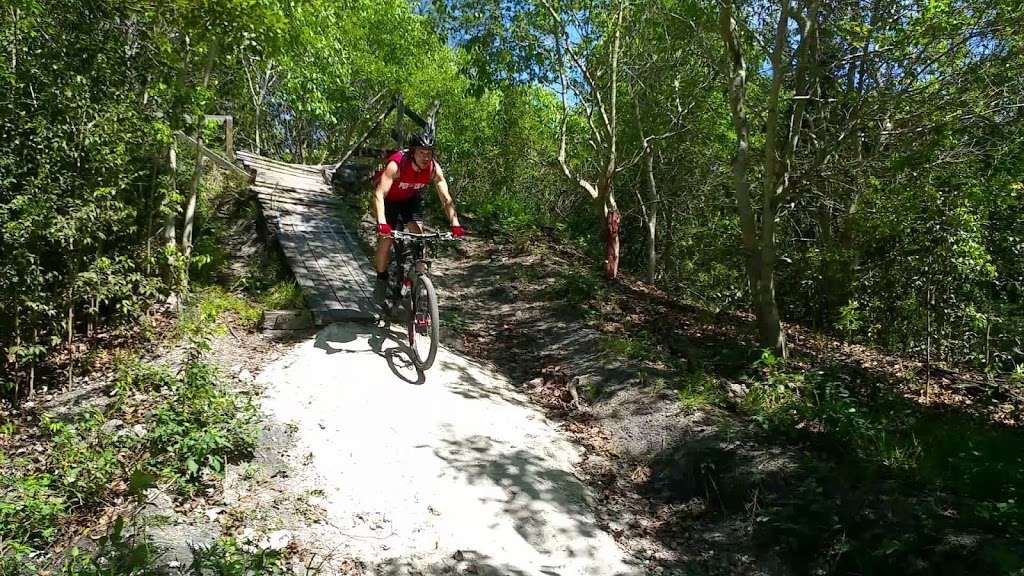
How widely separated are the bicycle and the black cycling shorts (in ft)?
0.60

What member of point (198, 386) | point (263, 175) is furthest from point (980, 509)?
point (263, 175)

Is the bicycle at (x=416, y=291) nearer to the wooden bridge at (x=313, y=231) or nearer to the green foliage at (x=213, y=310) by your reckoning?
the wooden bridge at (x=313, y=231)

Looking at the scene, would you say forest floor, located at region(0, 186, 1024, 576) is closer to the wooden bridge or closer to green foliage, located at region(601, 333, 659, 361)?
green foliage, located at region(601, 333, 659, 361)

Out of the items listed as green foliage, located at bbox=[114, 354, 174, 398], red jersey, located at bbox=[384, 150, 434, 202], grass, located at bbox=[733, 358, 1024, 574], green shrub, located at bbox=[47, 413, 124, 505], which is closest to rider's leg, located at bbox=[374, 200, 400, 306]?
red jersey, located at bbox=[384, 150, 434, 202]

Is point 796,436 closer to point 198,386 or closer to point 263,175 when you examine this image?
point 198,386

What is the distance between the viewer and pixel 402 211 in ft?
20.4

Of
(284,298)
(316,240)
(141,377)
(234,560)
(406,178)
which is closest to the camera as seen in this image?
(234,560)

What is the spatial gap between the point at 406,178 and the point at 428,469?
117 inches

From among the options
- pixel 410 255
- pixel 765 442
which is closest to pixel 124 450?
pixel 410 255

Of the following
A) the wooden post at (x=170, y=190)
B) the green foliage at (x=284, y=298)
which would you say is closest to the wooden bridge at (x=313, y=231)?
the green foliage at (x=284, y=298)

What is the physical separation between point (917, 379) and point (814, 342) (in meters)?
1.83

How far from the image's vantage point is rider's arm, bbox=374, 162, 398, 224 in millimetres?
5598

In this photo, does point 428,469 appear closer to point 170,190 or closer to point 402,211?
point 402,211

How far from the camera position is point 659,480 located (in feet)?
15.8
